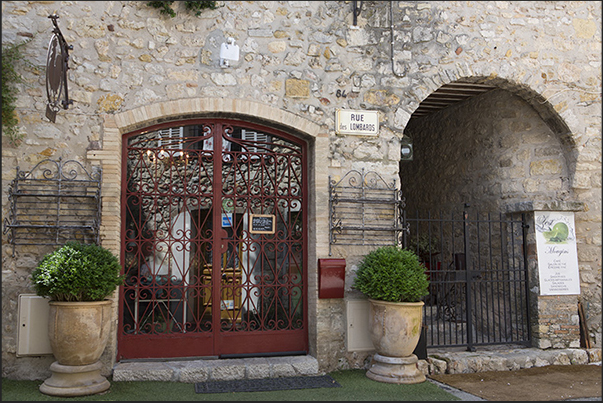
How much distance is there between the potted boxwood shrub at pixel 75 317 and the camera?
178 inches

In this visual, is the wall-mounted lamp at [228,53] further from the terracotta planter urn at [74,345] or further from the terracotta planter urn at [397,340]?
the terracotta planter urn at [397,340]

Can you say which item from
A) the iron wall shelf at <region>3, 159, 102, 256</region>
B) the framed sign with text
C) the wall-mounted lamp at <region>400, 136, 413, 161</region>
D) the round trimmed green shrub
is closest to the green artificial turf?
the round trimmed green shrub

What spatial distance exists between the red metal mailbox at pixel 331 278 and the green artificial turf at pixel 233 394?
3.13 feet

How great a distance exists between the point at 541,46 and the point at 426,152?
10.2 ft

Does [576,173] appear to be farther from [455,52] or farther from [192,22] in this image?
[192,22]

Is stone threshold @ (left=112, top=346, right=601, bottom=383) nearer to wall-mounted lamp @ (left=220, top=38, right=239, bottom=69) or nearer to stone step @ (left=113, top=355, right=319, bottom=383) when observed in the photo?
stone step @ (left=113, top=355, right=319, bottom=383)

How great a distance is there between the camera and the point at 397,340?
5.18m

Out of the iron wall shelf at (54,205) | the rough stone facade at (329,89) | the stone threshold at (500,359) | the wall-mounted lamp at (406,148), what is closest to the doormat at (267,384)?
the rough stone facade at (329,89)

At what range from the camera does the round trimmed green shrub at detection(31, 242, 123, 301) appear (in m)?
4.54

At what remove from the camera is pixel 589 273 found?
6.66m

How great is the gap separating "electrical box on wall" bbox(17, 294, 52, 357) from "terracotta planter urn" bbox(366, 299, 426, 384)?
10.7ft

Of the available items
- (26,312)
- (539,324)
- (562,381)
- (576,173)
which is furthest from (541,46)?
(26,312)

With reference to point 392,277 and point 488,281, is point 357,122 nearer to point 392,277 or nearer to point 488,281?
point 392,277

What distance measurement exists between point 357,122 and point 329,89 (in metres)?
0.50
